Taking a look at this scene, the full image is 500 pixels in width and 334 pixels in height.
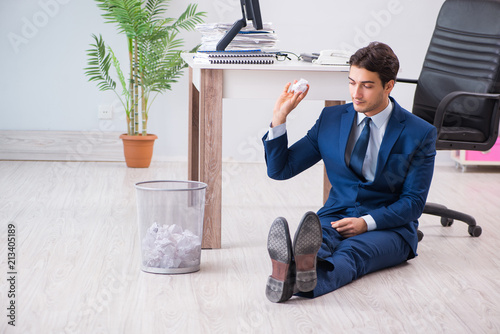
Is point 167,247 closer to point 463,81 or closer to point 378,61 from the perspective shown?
point 378,61

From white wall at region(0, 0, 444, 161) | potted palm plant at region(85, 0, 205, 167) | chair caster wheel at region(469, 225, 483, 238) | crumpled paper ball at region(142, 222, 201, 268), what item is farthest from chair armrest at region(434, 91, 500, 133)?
potted palm plant at region(85, 0, 205, 167)

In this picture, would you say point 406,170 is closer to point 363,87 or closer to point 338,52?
point 363,87

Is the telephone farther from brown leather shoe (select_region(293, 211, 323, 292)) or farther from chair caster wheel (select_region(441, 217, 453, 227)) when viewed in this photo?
chair caster wheel (select_region(441, 217, 453, 227))

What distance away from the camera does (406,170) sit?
7.41ft

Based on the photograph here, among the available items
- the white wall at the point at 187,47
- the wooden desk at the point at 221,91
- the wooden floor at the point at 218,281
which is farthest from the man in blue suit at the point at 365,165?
the white wall at the point at 187,47

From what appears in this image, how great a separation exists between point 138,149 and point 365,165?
2345mm

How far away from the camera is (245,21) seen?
251 cm

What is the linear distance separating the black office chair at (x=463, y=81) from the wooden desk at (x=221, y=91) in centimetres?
62

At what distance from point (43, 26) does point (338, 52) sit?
8.53 feet

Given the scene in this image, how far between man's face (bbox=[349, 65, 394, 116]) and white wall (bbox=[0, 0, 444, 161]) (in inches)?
97.7

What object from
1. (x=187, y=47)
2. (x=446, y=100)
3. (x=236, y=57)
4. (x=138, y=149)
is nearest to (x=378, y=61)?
(x=236, y=57)

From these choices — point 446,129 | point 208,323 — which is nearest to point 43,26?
point 446,129

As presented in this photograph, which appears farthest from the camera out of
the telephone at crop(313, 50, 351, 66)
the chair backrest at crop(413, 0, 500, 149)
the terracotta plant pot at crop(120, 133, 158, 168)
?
the terracotta plant pot at crop(120, 133, 158, 168)

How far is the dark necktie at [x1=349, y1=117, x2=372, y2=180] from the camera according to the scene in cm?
224
